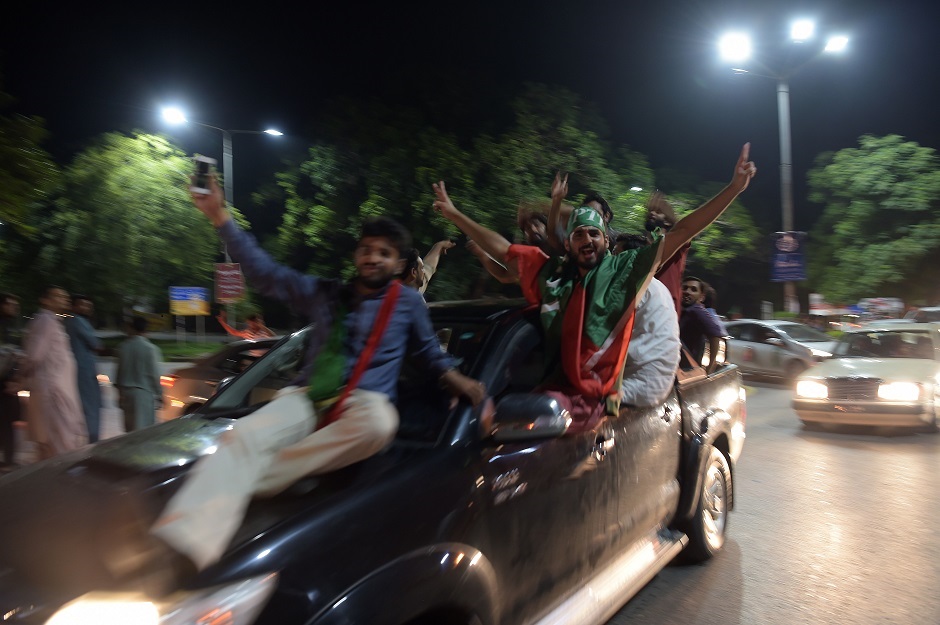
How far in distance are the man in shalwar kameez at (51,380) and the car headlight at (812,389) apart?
27.1ft

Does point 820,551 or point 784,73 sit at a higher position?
point 784,73

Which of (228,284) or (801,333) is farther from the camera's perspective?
(801,333)

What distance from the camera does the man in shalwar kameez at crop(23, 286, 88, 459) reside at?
6.04 m

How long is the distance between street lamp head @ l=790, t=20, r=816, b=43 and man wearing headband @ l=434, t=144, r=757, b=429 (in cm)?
1446

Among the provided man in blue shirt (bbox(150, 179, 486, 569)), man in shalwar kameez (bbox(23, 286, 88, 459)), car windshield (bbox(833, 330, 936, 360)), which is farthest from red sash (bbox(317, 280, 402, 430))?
car windshield (bbox(833, 330, 936, 360))

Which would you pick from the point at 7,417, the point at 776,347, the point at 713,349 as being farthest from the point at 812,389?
the point at 7,417

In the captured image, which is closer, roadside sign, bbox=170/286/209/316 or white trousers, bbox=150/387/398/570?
white trousers, bbox=150/387/398/570

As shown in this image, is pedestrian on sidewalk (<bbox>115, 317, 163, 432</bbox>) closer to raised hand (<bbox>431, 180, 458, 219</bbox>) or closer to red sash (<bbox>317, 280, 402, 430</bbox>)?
raised hand (<bbox>431, 180, 458, 219</bbox>)

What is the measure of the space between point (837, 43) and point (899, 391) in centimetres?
1102

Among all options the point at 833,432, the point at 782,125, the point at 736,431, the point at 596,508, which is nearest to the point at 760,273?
the point at 782,125

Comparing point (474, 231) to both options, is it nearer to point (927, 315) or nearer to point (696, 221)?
point (696, 221)

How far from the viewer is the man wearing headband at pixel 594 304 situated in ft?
10.4

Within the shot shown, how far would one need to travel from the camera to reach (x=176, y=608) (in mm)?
1707

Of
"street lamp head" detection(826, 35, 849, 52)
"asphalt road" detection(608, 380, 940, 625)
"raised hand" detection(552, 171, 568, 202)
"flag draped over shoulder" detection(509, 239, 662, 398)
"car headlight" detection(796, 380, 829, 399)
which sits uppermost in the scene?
"street lamp head" detection(826, 35, 849, 52)
